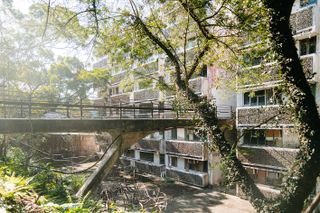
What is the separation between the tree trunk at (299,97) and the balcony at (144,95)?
15.2m

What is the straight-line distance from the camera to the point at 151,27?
7988 millimetres

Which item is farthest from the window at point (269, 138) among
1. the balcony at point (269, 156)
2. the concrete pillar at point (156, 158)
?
the concrete pillar at point (156, 158)

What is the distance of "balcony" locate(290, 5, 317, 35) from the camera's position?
1076 cm

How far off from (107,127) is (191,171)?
9.08 metres

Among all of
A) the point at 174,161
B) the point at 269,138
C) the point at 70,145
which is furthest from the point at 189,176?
the point at 70,145

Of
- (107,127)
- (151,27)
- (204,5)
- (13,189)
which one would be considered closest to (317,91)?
(204,5)

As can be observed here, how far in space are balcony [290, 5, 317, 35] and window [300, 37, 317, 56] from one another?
0.55 meters

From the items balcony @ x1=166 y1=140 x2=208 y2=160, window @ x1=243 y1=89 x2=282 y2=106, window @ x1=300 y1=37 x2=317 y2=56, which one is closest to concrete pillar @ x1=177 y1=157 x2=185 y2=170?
balcony @ x1=166 y1=140 x2=208 y2=160

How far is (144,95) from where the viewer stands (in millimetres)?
21469

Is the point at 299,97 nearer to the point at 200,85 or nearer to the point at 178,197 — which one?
the point at 178,197

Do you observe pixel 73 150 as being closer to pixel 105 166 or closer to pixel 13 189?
pixel 105 166

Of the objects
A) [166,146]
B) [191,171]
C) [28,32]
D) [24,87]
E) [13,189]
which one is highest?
[28,32]

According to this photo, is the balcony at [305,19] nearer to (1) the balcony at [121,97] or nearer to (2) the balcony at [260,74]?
(2) the balcony at [260,74]

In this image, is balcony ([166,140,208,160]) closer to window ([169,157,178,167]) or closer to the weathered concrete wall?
window ([169,157,178,167])
